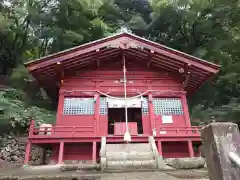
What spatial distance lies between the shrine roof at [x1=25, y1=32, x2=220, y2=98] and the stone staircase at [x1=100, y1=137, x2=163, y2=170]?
4132 millimetres

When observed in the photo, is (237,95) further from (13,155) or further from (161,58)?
(13,155)

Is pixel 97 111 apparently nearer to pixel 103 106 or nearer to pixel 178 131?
pixel 103 106

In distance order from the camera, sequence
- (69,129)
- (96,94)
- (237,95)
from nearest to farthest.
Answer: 1. (69,129)
2. (96,94)
3. (237,95)

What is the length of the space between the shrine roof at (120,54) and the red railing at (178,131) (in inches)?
100

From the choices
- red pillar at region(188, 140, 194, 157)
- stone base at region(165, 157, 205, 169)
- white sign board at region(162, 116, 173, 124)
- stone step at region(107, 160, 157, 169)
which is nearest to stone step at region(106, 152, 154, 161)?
stone step at region(107, 160, 157, 169)

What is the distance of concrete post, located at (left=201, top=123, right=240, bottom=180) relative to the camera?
206cm

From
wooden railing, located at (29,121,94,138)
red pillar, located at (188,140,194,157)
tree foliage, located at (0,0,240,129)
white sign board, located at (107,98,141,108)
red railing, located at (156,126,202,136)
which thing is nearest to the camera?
wooden railing, located at (29,121,94,138)

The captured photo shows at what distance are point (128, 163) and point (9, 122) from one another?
648 centimetres

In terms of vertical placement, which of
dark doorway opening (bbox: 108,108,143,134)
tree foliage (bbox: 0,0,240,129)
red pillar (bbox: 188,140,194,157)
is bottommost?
red pillar (bbox: 188,140,194,157)

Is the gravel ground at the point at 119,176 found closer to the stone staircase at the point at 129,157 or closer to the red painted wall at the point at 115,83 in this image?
the stone staircase at the point at 129,157

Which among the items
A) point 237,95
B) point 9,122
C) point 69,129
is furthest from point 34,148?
point 237,95

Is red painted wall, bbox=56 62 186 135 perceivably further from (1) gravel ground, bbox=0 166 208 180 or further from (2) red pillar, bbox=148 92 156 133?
(1) gravel ground, bbox=0 166 208 180

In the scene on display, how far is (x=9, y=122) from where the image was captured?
10680 millimetres

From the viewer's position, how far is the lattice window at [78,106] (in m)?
10.8
